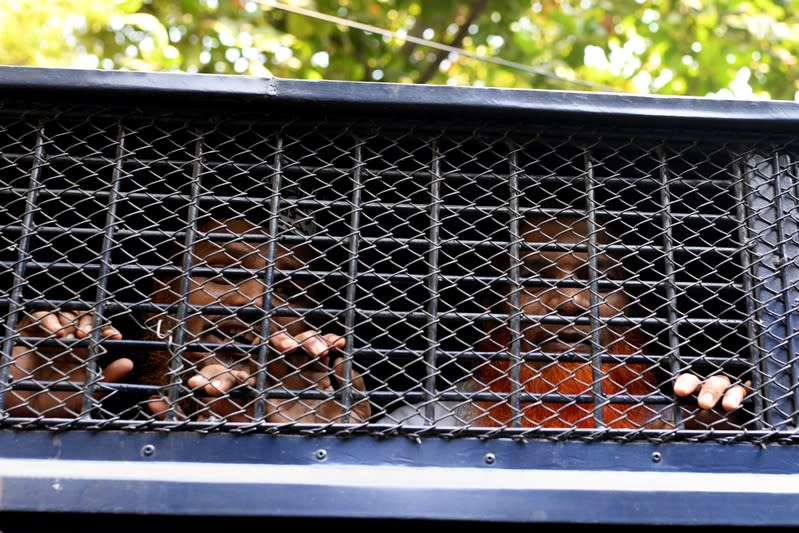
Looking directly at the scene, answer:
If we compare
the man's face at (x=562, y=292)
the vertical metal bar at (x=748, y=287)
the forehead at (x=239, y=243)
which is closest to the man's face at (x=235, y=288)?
the forehead at (x=239, y=243)

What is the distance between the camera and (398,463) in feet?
4.84

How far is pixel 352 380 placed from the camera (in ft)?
5.08

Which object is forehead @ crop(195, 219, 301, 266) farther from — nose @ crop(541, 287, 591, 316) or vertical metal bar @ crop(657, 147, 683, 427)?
vertical metal bar @ crop(657, 147, 683, 427)

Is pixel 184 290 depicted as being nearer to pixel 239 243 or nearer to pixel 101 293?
pixel 101 293

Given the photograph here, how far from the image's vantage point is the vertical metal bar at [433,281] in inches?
60.7

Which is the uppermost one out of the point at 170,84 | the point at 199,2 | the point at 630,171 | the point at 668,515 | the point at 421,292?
the point at 199,2

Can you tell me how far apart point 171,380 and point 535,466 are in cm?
66

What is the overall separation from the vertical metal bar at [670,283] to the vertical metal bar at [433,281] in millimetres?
438

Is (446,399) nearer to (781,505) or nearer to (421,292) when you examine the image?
(781,505)

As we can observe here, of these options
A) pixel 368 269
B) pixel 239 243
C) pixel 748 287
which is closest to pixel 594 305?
pixel 748 287

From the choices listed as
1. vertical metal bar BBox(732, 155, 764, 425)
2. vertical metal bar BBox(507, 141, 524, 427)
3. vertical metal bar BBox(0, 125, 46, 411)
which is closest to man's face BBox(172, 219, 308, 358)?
vertical metal bar BBox(0, 125, 46, 411)

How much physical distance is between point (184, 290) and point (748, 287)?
107 centimetres

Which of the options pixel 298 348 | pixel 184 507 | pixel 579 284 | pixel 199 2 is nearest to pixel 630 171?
pixel 579 284

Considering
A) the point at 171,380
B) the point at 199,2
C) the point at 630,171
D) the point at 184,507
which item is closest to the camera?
the point at 184,507
